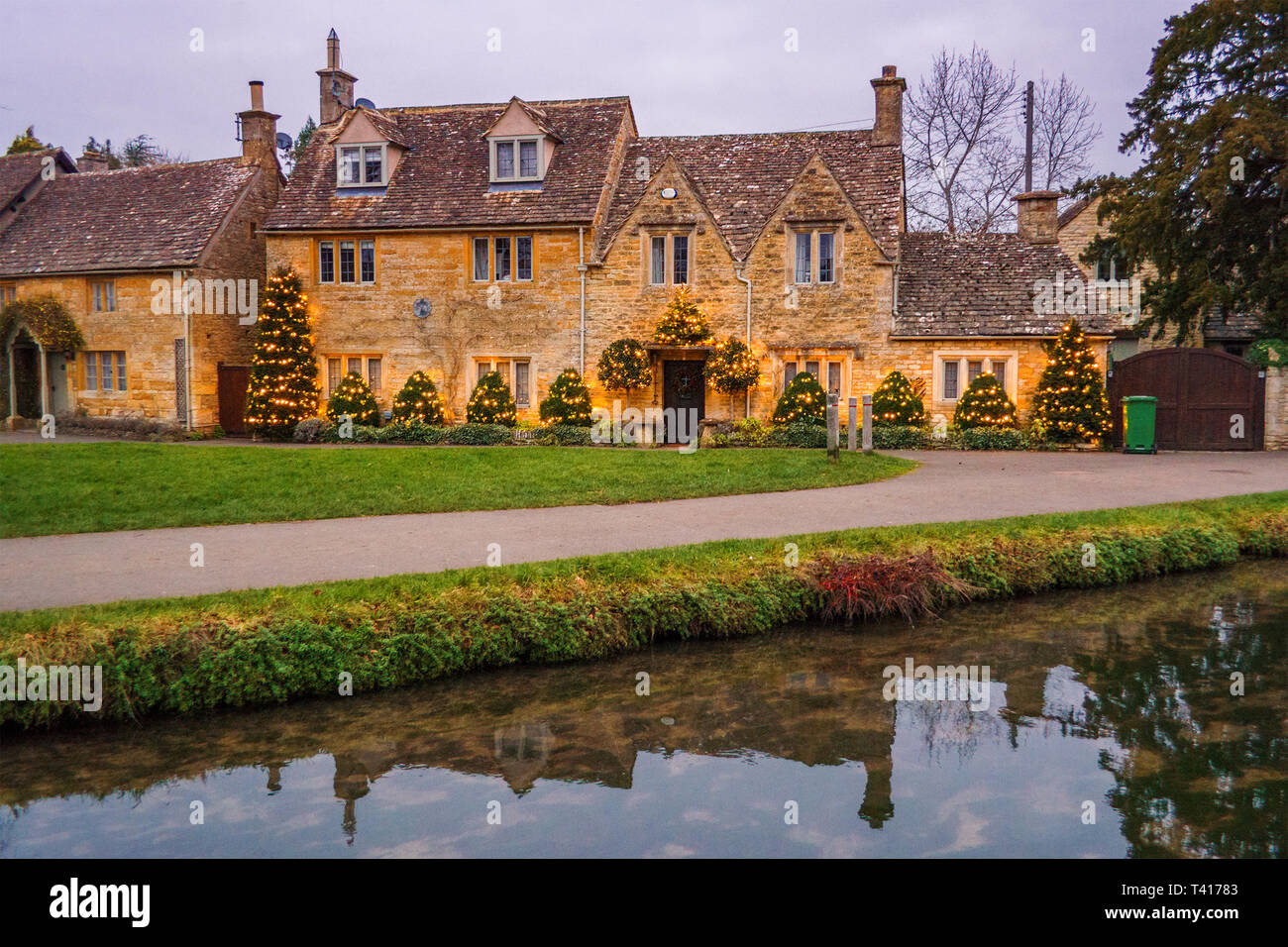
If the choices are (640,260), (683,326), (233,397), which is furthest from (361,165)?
(683,326)

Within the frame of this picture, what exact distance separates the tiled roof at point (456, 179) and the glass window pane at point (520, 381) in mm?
3962

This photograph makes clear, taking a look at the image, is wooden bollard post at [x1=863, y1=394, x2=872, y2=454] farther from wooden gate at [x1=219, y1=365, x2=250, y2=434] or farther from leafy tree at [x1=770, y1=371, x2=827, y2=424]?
wooden gate at [x1=219, y1=365, x2=250, y2=434]

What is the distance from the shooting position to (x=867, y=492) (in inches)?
645

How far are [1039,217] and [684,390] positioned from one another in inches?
438

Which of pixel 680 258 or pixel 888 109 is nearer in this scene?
pixel 680 258

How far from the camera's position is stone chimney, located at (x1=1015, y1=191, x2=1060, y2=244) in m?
28.7

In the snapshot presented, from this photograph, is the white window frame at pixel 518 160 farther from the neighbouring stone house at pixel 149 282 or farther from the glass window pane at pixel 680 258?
the neighbouring stone house at pixel 149 282

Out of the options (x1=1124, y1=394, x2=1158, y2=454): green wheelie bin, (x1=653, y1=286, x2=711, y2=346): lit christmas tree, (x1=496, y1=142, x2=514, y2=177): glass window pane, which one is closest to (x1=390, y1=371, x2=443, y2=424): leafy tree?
(x1=496, y1=142, x2=514, y2=177): glass window pane

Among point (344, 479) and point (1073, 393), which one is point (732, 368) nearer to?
point (1073, 393)

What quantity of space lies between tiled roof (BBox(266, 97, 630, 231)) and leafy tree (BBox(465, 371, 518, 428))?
451 cm

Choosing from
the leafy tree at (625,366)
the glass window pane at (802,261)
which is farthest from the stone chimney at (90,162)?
the glass window pane at (802,261)

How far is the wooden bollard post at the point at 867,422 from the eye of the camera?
19953 millimetres

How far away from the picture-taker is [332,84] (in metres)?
32.0
